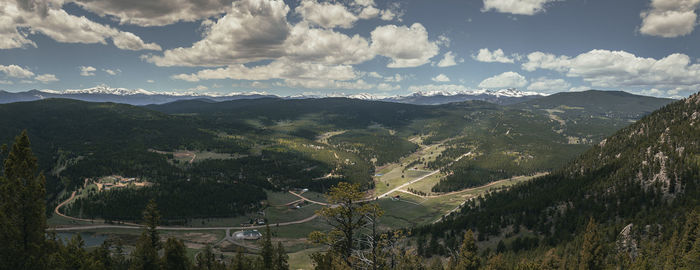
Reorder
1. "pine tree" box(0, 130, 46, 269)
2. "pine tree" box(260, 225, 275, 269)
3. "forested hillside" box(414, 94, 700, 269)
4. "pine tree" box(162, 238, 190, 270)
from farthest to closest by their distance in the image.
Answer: "forested hillside" box(414, 94, 700, 269) → "pine tree" box(260, 225, 275, 269) → "pine tree" box(162, 238, 190, 270) → "pine tree" box(0, 130, 46, 269)

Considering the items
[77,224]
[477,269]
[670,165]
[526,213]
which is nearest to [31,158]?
[477,269]

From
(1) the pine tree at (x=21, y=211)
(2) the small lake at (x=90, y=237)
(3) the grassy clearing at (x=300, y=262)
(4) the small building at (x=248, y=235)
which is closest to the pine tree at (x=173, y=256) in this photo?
(1) the pine tree at (x=21, y=211)

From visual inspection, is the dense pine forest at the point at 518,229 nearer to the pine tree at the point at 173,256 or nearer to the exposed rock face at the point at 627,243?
the pine tree at the point at 173,256

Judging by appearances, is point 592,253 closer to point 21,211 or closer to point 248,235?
point 21,211

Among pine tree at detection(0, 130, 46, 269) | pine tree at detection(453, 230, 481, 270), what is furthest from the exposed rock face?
pine tree at detection(0, 130, 46, 269)

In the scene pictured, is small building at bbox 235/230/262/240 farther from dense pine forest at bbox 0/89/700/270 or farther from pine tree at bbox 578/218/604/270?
pine tree at bbox 578/218/604/270
